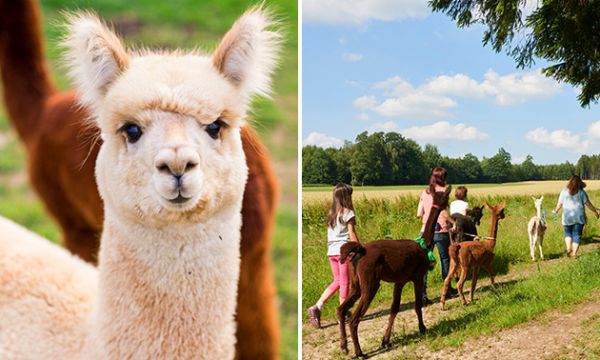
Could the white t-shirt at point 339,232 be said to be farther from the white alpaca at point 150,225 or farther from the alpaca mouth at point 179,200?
the alpaca mouth at point 179,200

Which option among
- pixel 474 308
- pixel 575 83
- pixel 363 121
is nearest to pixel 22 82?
pixel 363 121

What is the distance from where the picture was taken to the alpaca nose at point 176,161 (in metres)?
1.77

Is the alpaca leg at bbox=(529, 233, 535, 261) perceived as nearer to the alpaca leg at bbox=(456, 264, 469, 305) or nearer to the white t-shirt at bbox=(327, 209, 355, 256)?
the alpaca leg at bbox=(456, 264, 469, 305)

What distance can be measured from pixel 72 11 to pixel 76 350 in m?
1.33

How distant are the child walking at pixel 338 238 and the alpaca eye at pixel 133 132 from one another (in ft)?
6.60

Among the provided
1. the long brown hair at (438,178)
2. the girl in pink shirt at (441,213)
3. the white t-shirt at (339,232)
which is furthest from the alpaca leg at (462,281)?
the white t-shirt at (339,232)

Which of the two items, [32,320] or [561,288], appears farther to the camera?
[561,288]

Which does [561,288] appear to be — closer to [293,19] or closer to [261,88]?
[293,19]

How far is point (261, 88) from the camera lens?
2.20 m

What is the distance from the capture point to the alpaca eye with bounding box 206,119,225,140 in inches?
76.2

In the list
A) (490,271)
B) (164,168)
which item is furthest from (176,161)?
(490,271)

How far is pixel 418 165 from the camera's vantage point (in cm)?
396

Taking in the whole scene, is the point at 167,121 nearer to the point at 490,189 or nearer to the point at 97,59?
the point at 97,59

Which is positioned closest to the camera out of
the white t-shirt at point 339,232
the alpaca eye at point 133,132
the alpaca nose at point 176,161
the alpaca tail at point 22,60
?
the alpaca nose at point 176,161
